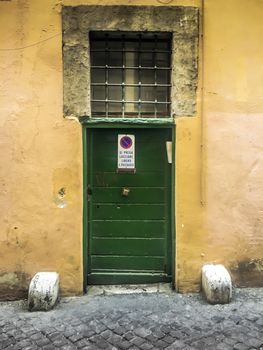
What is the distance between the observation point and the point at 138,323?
4.47 metres

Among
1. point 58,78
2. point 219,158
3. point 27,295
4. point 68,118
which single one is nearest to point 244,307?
point 219,158

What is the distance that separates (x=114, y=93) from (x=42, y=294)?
2.66 m

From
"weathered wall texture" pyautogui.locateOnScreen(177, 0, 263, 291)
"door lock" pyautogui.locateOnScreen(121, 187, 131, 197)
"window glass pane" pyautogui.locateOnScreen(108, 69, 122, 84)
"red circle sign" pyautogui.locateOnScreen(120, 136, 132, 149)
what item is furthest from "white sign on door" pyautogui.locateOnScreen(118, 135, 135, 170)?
"window glass pane" pyautogui.locateOnScreen(108, 69, 122, 84)

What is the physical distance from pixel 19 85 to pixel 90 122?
976 millimetres

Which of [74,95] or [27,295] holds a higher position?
[74,95]

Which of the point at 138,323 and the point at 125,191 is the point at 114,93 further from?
the point at 138,323

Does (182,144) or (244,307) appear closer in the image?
(244,307)

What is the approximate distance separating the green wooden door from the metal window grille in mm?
312

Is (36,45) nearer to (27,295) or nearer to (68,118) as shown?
(68,118)

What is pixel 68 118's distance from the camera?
16.8 feet

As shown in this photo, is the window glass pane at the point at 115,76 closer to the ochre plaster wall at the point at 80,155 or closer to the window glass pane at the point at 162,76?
the window glass pane at the point at 162,76


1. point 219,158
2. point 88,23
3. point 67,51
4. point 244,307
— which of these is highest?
point 88,23

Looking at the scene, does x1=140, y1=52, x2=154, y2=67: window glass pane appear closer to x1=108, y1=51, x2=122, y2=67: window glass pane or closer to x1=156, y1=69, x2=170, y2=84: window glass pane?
x1=156, y1=69, x2=170, y2=84: window glass pane

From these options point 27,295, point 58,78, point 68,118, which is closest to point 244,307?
point 27,295
